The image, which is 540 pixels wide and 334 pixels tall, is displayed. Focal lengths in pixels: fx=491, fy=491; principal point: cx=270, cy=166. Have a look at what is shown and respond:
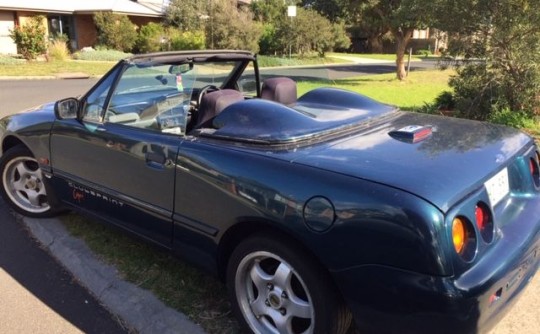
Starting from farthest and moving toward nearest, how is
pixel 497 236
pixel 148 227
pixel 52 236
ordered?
pixel 52 236 → pixel 148 227 → pixel 497 236

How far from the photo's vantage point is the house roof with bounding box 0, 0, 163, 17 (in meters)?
27.8

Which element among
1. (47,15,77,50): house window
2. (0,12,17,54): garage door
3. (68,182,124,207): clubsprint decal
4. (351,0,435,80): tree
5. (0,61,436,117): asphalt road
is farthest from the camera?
(47,15,77,50): house window

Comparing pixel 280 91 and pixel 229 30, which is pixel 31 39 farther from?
pixel 280 91

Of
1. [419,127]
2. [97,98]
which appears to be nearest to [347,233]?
[419,127]

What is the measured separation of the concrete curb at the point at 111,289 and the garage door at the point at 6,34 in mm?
27334

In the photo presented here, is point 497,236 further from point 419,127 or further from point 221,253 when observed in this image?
point 221,253

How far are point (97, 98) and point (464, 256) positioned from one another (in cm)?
275

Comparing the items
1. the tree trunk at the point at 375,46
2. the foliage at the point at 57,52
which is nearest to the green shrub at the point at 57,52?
the foliage at the point at 57,52

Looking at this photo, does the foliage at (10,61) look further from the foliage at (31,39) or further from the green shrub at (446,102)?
the green shrub at (446,102)

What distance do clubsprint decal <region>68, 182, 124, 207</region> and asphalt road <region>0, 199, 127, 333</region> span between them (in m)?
0.52

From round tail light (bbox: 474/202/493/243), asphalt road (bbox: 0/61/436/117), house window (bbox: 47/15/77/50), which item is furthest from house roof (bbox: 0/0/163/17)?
round tail light (bbox: 474/202/493/243)

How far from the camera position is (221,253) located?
2.74m

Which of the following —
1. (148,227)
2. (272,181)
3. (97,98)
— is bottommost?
(148,227)

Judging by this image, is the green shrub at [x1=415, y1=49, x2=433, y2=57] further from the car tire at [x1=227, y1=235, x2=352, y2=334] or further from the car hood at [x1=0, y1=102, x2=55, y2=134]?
the car tire at [x1=227, y1=235, x2=352, y2=334]
